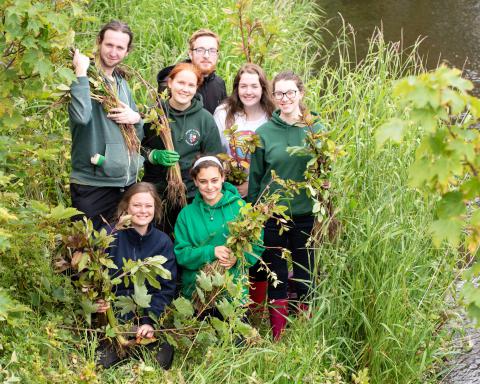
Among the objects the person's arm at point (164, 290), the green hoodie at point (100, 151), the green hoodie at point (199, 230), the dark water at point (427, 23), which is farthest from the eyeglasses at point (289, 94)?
the dark water at point (427, 23)

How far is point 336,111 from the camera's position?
5637 mm

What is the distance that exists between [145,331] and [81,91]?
1182 millimetres

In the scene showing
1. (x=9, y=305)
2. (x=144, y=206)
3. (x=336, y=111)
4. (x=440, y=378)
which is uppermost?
(x=336, y=111)

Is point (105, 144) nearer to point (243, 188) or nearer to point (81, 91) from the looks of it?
point (81, 91)

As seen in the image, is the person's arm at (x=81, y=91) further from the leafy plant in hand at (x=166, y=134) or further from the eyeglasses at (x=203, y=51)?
the eyeglasses at (x=203, y=51)

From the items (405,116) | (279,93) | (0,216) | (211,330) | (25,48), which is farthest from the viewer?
(405,116)

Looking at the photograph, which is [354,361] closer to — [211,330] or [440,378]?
[440,378]

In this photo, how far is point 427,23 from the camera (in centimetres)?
1035

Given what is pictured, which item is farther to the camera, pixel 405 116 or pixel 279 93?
pixel 405 116

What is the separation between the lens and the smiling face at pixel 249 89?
15.3ft

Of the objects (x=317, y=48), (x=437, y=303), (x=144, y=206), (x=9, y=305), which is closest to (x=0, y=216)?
(x=9, y=305)

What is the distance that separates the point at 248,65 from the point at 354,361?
1724 millimetres

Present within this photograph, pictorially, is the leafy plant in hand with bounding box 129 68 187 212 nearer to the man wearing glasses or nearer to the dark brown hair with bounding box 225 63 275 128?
the man wearing glasses

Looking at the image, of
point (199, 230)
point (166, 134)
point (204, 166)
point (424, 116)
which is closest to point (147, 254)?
point (199, 230)
